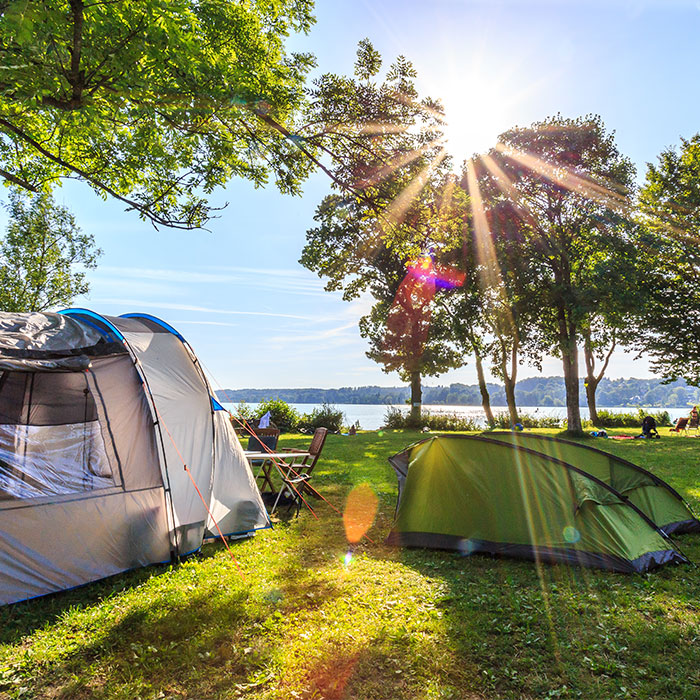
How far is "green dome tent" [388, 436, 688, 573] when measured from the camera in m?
4.79

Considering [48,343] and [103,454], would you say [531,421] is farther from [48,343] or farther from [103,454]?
[48,343]

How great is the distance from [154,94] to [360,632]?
20.5 ft

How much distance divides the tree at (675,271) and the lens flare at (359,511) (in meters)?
17.4

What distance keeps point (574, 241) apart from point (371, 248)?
10.2 metres

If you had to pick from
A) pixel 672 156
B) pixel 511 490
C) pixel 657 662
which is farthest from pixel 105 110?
pixel 672 156

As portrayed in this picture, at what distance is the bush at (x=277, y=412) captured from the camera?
22.0m

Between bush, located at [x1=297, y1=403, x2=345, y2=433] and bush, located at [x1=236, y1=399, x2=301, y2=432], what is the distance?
1.60 feet

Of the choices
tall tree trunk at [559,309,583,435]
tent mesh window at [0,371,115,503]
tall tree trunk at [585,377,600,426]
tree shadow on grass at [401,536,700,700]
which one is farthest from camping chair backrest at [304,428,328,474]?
tall tree trunk at [585,377,600,426]

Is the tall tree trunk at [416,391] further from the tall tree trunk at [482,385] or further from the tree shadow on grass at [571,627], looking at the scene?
the tree shadow on grass at [571,627]

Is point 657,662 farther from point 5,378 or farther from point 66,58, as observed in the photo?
point 66,58

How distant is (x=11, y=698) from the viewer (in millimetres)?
2859

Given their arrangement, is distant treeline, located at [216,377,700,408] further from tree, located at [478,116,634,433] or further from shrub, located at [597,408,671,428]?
tree, located at [478,116,634,433]

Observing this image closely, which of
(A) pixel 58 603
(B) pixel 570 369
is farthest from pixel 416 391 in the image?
(A) pixel 58 603

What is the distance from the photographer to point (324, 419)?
23500 millimetres
